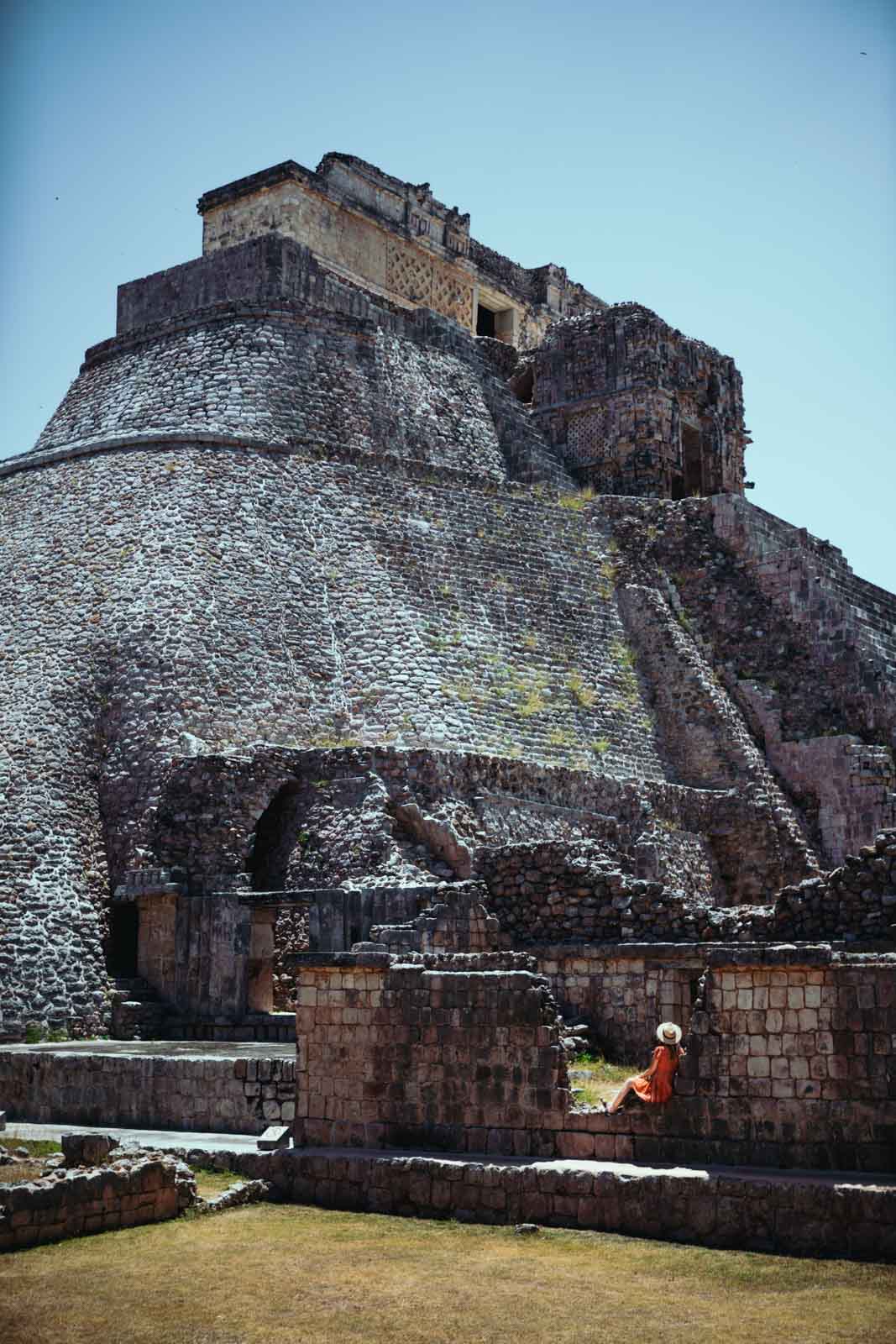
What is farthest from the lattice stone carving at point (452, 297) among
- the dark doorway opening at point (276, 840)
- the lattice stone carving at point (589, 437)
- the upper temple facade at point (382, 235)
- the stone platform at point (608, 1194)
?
the stone platform at point (608, 1194)

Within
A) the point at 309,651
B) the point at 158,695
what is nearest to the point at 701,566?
the point at 309,651

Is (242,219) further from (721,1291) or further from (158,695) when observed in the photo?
(721,1291)

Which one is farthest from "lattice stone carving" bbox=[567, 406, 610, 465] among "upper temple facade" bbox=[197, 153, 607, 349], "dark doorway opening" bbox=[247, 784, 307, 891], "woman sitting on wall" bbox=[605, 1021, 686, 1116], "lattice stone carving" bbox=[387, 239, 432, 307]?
"woman sitting on wall" bbox=[605, 1021, 686, 1116]

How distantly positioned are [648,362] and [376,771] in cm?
1213

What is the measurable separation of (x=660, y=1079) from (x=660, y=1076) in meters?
0.01

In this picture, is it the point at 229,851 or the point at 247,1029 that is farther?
the point at 229,851

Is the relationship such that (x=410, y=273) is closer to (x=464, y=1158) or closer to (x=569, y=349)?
(x=569, y=349)

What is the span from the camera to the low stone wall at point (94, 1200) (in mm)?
8938

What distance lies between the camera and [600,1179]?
29.9ft

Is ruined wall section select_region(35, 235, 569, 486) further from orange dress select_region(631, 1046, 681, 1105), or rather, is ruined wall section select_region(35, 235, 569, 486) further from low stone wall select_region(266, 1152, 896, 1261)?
orange dress select_region(631, 1046, 681, 1105)

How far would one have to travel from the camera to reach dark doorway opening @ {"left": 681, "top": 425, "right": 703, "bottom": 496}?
28.3 meters

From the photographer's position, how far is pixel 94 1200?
9.32 metres

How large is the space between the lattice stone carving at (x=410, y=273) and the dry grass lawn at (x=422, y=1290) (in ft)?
79.6

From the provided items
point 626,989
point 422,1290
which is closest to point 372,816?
point 626,989
